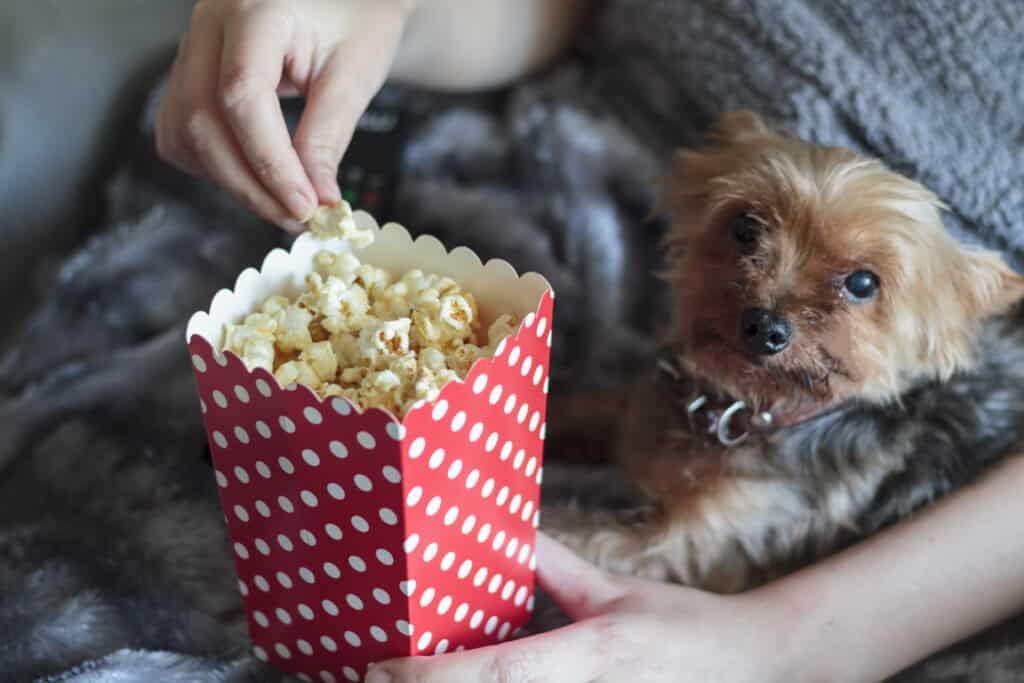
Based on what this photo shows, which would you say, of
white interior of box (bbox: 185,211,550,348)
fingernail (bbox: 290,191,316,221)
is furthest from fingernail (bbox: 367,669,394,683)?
fingernail (bbox: 290,191,316,221)

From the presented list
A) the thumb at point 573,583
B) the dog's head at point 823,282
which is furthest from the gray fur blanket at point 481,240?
the thumb at point 573,583

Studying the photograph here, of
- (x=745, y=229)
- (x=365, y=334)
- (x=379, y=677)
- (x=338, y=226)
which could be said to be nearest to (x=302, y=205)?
(x=338, y=226)

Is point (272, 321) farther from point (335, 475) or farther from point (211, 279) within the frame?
point (211, 279)

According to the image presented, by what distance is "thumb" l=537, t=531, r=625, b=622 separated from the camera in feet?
3.30

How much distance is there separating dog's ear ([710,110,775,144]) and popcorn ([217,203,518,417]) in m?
0.52

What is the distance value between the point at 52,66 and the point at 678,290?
100 cm

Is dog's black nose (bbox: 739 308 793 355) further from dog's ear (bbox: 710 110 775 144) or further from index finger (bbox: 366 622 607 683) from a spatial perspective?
index finger (bbox: 366 622 607 683)

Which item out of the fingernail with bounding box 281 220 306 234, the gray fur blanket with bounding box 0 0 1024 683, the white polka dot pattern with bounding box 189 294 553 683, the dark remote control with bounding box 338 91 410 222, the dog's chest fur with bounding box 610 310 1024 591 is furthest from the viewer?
the dark remote control with bounding box 338 91 410 222

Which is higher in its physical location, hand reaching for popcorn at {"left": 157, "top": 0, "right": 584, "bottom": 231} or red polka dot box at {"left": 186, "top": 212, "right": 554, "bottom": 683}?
hand reaching for popcorn at {"left": 157, "top": 0, "right": 584, "bottom": 231}

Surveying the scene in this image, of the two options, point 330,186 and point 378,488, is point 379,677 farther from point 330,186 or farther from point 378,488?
point 330,186

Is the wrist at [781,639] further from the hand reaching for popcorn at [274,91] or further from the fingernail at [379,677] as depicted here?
the hand reaching for popcorn at [274,91]

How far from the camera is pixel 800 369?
3.59ft

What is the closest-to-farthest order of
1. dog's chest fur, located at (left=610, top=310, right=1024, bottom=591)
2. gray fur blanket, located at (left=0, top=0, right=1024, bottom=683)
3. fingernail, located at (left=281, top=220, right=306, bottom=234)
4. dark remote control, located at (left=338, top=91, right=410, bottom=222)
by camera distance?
fingernail, located at (left=281, top=220, right=306, bottom=234) → gray fur blanket, located at (left=0, top=0, right=1024, bottom=683) → dog's chest fur, located at (left=610, top=310, right=1024, bottom=591) → dark remote control, located at (left=338, top=91, right=410, bottom=222)

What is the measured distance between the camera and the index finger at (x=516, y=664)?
0.84m
